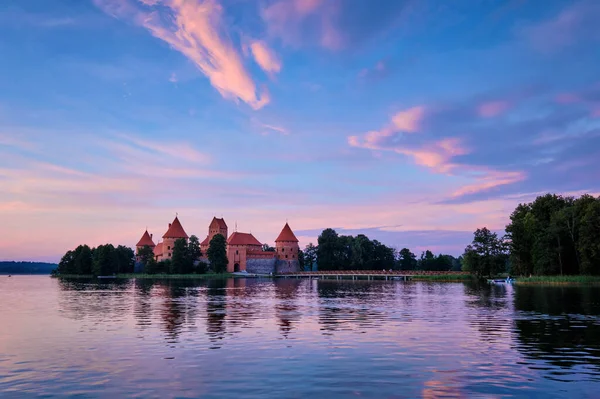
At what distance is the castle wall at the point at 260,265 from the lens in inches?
6284

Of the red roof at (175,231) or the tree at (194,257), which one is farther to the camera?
the red roof at (175,231)

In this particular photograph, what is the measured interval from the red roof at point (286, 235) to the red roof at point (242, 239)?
8.39 metres

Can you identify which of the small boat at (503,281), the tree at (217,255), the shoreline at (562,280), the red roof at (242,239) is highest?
the red roof at (242,239)

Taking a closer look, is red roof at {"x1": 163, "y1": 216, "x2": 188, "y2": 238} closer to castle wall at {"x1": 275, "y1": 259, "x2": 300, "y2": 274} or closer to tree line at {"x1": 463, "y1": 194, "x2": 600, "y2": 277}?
castle wall at {"x1": 275, "y1": 259, "x2": 300, "y2": 274}

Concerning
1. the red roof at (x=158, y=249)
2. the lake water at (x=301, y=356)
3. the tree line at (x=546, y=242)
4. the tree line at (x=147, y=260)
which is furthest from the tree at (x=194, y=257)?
the lake water at (x=301, y=356)

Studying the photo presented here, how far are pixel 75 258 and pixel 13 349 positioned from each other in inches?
5906

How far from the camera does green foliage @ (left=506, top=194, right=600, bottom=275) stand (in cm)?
7181

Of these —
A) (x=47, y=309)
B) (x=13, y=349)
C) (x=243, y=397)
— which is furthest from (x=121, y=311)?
(x=243, y=397)

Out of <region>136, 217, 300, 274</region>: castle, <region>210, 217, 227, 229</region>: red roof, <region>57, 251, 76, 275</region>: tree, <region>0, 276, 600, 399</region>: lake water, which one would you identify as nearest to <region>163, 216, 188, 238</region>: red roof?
<region>136, 217, 300, 274</region>: castle

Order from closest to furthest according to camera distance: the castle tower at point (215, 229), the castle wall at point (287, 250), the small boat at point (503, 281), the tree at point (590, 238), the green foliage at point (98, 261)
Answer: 1. the tree at point (590, 238)
2. the small boat at point (503, 281)
3. the green foliage at point (98, 261)
4. the castle wall at point (287, 250)
5. the castle tower at point (215, 229)

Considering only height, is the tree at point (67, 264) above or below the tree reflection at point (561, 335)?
above

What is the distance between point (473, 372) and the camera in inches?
585

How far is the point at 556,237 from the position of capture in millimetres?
78000

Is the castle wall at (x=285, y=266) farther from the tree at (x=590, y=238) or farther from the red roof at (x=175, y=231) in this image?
the tree at (x=590, y=238)
